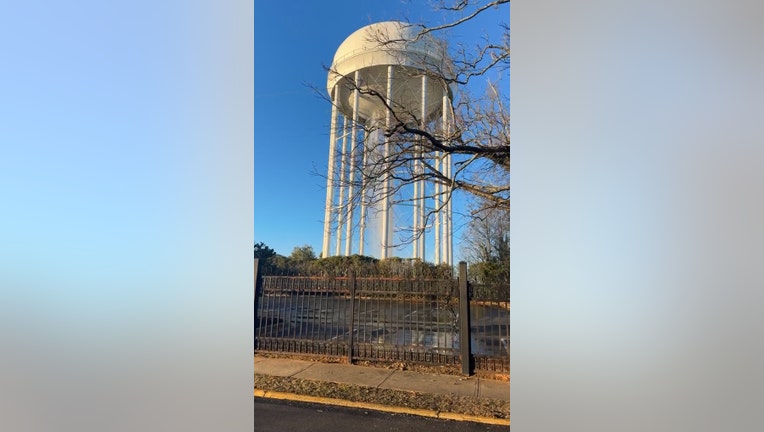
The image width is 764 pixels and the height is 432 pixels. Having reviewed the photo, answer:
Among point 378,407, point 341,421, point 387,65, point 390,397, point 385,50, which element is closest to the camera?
point 341,421

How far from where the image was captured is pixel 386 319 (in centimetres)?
469

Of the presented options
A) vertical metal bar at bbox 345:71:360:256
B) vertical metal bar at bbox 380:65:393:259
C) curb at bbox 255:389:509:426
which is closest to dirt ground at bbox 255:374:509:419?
curb at bbox 255:389:509:426

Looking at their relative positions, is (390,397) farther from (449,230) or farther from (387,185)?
(387,185)

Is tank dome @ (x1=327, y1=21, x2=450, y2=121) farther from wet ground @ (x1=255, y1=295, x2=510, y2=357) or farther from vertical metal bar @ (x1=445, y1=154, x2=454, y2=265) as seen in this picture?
wet ground @ (x1=255, y1=295, x2=510, y2=357)

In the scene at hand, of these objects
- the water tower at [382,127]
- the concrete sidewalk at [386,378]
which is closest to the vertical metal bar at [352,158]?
the water tower at [382,127]

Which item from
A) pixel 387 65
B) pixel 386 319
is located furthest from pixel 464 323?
pixel 387 65

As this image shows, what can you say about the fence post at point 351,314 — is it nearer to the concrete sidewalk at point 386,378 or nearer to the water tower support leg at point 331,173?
the concrete sidewalk at point 386,378

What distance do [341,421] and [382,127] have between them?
8.06ft

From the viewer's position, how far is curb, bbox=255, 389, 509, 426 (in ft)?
10.3

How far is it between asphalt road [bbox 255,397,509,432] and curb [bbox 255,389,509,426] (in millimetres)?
58
